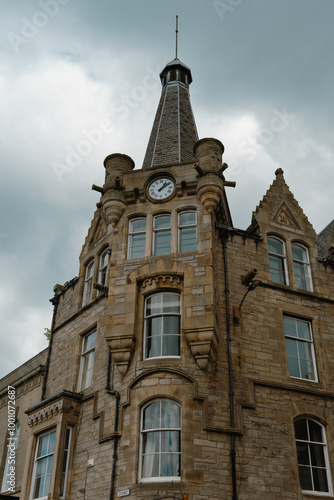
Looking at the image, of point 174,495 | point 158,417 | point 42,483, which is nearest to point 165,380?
point 158,417

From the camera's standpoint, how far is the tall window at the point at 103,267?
2188cm

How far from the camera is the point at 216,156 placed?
69.2ft

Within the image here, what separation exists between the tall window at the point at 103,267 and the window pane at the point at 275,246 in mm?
6480

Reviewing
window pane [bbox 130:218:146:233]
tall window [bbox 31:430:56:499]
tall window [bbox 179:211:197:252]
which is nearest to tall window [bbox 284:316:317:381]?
tall window [bbox 179:211:197:252]

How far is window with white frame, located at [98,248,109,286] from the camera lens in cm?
2188

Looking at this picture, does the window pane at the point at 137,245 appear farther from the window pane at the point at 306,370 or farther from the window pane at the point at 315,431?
the window pane at the point at 315,431

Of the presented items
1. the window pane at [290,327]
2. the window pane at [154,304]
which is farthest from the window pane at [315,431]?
the window pane at [154,304]

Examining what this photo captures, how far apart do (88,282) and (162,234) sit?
4.58 metres

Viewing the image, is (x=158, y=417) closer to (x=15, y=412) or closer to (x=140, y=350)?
(x=140, y=350)

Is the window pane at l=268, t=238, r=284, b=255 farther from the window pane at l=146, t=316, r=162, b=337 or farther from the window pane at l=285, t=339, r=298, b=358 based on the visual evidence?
the window pane at l=146, t=316, r=162, b=337

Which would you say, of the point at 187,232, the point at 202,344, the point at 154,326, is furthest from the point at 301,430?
the point at 187,232

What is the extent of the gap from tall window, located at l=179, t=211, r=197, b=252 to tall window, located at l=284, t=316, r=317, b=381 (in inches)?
173

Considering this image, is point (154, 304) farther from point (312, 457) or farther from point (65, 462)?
point (312, 457)

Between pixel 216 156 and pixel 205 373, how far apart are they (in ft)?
27.8
